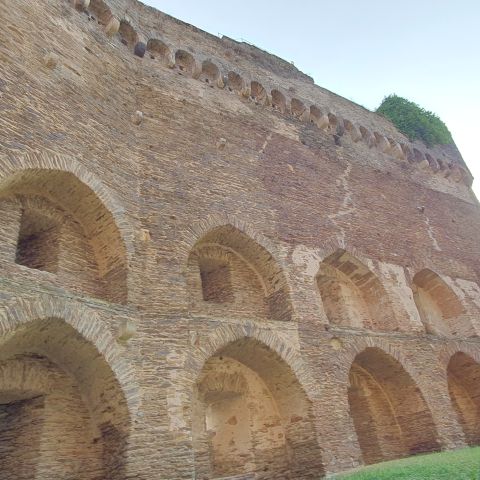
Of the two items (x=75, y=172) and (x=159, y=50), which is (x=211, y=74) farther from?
(x=75, y=172)

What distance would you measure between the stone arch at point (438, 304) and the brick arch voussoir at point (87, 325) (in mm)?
8916

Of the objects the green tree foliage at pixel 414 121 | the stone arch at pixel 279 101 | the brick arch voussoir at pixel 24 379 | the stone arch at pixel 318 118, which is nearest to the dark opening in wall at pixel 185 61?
the stone arch at pixel 279 101

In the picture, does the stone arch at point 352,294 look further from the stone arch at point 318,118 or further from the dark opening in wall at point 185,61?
the dark opening in wall at point 185,61

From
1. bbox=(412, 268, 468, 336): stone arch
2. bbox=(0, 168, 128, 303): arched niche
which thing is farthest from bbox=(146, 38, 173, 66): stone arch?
bbox=(412, 268, 468, 336): stone arch

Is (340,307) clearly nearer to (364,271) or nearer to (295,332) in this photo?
(364,271)

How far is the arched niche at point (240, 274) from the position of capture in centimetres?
916

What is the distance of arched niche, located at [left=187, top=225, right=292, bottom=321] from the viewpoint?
916cm

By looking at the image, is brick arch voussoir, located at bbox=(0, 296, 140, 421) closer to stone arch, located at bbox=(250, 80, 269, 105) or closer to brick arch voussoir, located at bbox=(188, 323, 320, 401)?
brick arch voussoir, located at bbox=(188, 323, 320, 401)

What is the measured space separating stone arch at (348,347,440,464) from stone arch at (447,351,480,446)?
2.17 m

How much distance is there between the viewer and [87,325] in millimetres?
6172

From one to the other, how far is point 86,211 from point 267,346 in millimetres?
3824

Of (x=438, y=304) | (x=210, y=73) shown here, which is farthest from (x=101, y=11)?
(x=438, y=304)

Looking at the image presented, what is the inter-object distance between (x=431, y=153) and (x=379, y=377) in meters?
10.5

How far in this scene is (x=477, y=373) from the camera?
38.6 ft
